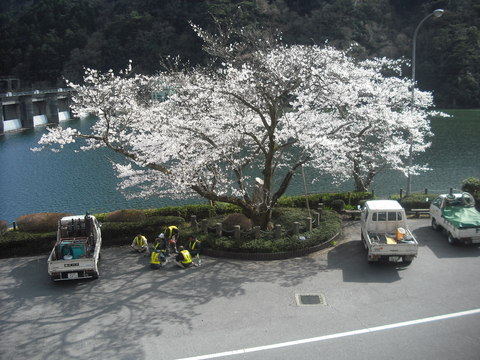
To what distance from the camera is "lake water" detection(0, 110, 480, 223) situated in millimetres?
28500

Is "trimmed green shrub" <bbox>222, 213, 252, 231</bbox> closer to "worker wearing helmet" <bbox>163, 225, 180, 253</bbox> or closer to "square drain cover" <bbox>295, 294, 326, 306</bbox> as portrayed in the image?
"worker wearing helmet" <bbox>163, 225, 180, 253</bbox>

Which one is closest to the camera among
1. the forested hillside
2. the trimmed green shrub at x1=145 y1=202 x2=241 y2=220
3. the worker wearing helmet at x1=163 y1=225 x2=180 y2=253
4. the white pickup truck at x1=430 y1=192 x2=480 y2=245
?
the white pickup truck at x1=430 y1=192 x2=480 y2=245

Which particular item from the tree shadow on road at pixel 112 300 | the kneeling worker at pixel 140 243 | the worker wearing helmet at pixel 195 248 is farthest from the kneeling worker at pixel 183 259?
the kneeling worker at pixel 140 243

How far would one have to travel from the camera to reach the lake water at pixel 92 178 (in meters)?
28.5

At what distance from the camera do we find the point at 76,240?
47.3 feet

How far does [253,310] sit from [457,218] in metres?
7.97

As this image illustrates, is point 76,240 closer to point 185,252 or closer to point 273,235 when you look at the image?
point 185,252

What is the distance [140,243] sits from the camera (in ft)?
51.1

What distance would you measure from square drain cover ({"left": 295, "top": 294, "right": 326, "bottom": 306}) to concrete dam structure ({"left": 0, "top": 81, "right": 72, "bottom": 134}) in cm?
5785

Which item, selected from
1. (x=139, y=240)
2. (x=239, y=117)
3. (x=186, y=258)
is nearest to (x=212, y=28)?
(x=239, y=117)

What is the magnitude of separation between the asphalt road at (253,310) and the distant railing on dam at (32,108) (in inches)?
2142

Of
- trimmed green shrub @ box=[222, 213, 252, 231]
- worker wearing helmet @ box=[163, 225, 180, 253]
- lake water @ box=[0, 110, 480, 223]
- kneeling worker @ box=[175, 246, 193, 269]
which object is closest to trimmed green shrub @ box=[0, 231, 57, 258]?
worker wearing helmet @ box=[163, 225, 180, 253]

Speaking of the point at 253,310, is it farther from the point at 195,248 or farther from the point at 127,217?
the point at 127,217

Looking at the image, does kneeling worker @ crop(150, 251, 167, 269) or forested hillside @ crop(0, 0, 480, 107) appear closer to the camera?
kneeling worker @ crop(150, 251, 167, 269)
